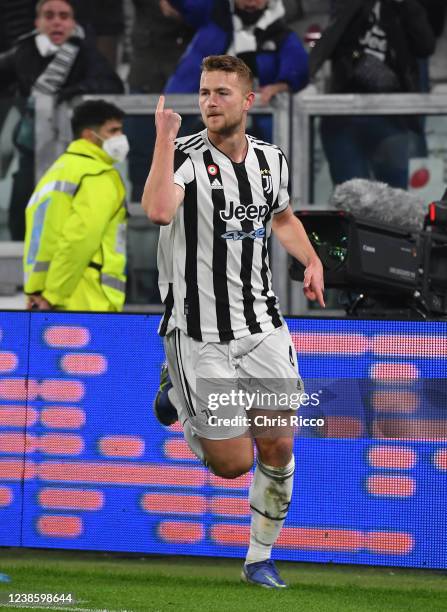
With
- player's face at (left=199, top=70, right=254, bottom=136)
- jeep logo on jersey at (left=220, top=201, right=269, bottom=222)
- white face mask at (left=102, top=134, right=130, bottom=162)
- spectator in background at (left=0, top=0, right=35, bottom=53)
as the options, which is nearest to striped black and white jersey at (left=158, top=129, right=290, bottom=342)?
jeep logo on jersey at (left=220, top=201, right=269, bottom=222)

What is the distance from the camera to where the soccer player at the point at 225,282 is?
18.2 ft

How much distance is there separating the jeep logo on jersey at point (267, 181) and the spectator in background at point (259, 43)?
13.1ft

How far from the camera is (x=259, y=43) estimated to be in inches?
377

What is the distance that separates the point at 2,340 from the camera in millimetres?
6754

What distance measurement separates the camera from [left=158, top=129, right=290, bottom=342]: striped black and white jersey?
553 cm

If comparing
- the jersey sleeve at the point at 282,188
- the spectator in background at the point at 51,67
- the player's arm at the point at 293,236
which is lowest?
the player's arm at the point at 293,236

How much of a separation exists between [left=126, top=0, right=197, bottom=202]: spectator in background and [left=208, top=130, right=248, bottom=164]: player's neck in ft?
14.3

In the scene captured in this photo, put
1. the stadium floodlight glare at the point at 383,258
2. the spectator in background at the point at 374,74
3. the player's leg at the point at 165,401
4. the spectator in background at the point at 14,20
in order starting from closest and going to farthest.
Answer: the player's leg at the point at 165,401 → the stadium floodlight glare at the point at 383,258 → the spectator in background at the point at 374,74 → the spectator in background at the point at 14,20

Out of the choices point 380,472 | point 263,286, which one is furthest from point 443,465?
point 263,286

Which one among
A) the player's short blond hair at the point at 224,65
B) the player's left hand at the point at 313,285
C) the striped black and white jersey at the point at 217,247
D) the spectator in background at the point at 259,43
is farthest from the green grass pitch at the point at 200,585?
the spectator in background at the point at 259,43

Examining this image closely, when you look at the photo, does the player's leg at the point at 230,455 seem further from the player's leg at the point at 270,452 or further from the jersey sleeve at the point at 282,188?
the jersey sleeve at the point at 282,188

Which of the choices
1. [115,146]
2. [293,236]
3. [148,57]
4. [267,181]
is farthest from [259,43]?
[267,181]

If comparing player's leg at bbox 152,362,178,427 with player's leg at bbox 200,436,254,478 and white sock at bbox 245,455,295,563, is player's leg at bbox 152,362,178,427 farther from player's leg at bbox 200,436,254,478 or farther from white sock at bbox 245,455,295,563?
white sock at bbox 245,455,295,563

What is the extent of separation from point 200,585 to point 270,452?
75 centimetres
